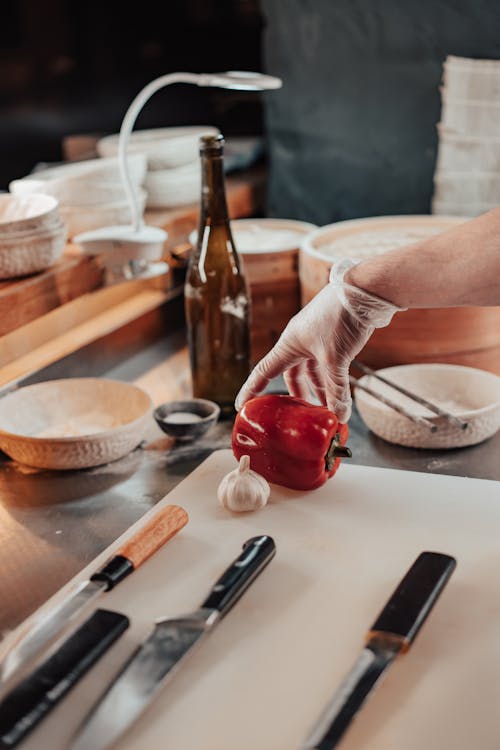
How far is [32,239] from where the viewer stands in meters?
1.30

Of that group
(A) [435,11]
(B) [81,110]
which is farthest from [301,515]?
(B) [81,110]

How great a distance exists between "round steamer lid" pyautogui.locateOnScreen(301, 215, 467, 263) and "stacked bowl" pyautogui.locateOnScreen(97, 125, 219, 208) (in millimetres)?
343

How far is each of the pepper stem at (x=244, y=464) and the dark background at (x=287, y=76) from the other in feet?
3.19

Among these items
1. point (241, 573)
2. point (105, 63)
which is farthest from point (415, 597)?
point (105, 63)

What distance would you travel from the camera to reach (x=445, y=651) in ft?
2.73

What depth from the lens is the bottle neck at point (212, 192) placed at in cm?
129

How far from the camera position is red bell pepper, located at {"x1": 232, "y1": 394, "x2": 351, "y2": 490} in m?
1.11

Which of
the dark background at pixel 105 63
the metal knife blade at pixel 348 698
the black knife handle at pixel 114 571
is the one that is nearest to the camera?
the metal knife blade at pixel 348 698

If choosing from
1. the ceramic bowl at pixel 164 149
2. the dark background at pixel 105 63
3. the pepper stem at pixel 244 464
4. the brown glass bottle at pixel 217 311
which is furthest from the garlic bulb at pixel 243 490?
the dark background at pixel 105 63

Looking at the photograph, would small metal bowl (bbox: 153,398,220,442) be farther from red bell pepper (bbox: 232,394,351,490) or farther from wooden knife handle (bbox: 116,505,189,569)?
wooden knife handle (bbox: 116,505,189,569)

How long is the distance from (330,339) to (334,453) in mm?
147

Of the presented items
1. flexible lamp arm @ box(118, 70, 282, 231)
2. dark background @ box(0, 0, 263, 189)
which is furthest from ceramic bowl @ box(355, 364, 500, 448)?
dark background @ box(0, 0, 263, 189)

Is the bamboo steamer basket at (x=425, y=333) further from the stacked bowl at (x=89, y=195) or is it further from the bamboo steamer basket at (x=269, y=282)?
the stacked bowl at (x=89, y=195)

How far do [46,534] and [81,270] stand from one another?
1.67 feet
